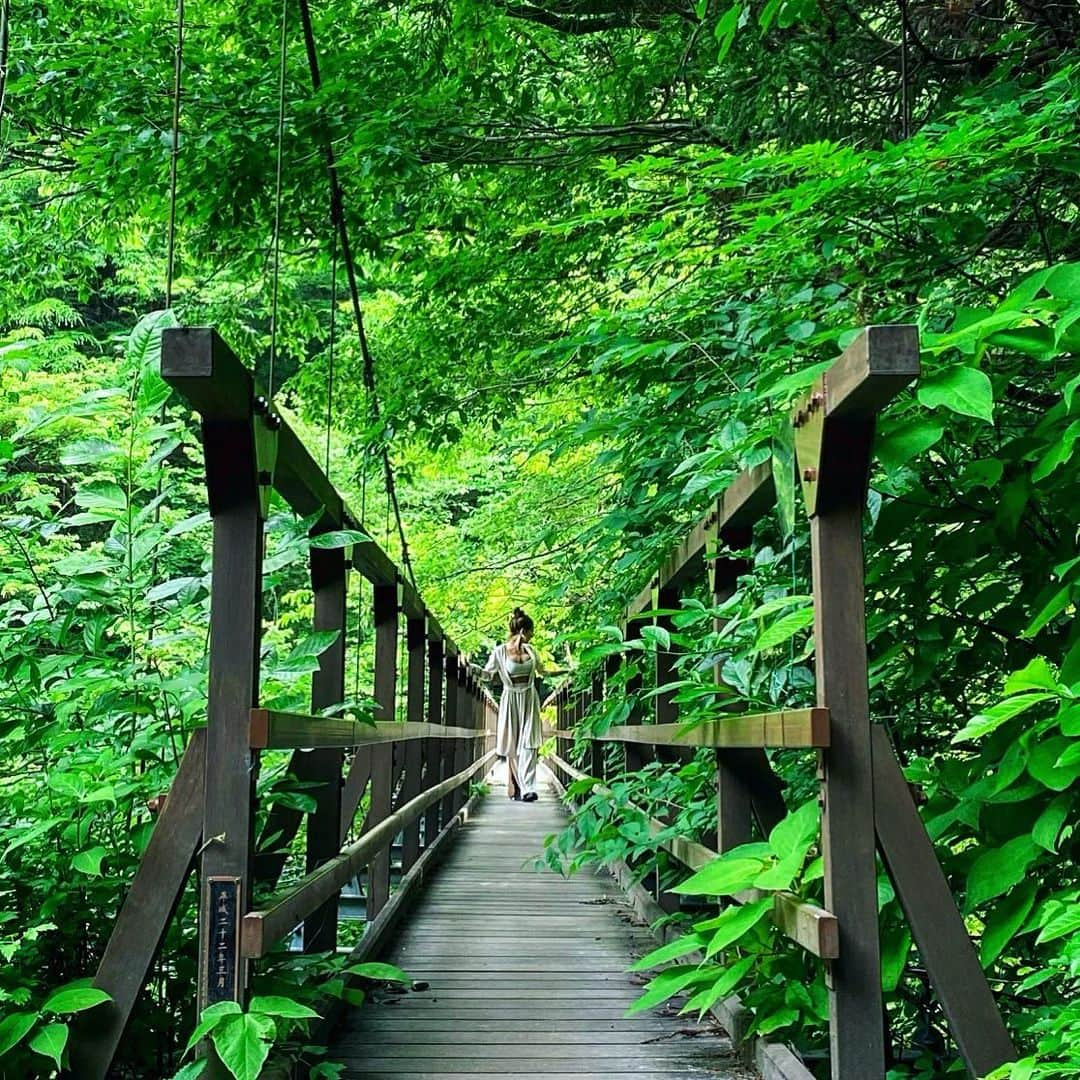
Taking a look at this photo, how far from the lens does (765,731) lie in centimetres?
177

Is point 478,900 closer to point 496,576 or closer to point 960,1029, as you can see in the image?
point 960,1029

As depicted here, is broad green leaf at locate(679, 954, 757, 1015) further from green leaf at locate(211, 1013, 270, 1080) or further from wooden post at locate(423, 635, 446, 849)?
wooden post at locate(423, 635, 446, 849)

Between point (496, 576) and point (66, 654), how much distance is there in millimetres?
8287

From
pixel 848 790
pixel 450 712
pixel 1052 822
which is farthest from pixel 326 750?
pixel 450 712

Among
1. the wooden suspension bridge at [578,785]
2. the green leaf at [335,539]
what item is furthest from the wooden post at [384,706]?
the green leaf at [335,539]

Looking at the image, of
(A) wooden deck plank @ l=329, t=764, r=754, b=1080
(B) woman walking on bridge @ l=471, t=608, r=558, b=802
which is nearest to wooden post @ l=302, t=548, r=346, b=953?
(A) wooden deck plank @ l=329, t=764, r=754, b=1080

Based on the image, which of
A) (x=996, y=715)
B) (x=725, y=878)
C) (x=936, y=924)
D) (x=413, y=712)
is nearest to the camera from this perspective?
(x=996, y=715)

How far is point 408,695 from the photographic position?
4.34 meters

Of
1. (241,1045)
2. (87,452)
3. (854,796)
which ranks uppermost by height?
(87,452)

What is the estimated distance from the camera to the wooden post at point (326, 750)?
93.6 inches

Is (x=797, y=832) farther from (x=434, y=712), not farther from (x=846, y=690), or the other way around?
(x=434, y=712)

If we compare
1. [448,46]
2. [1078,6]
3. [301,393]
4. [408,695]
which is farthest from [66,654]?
[301,393]

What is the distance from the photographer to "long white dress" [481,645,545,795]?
7.66m

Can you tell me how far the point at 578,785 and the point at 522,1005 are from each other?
56 cm
